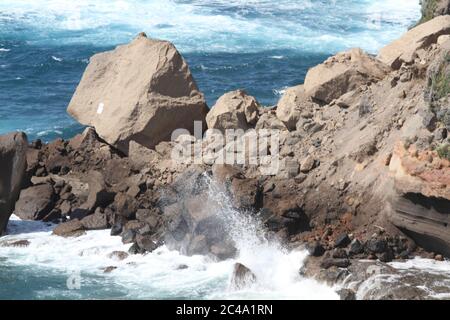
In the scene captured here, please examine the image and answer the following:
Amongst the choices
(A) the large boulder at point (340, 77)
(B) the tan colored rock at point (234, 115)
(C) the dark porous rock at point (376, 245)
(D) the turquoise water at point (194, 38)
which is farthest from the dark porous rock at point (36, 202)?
(C) the dark porous rock at point (376, 245)

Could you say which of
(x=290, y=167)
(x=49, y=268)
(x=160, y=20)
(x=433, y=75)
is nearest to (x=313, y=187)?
(x=290, y=167)

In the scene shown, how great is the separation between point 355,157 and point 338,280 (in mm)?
3943

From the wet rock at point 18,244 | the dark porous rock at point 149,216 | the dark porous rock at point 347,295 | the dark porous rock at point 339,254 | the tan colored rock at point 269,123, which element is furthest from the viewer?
the tan colored rock at point 269,123

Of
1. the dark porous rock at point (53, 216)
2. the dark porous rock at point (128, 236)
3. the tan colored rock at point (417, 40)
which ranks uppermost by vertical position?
the tan colored rock at point (417, 40)

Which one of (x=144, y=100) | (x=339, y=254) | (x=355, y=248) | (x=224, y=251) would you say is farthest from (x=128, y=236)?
(x=355, y=248)

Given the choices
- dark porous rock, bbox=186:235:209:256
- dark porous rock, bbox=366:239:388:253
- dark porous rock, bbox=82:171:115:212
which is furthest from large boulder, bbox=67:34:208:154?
dark porous rock, bbox=366:239:388:253

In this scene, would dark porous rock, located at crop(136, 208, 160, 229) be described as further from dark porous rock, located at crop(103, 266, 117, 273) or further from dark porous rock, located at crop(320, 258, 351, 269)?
dark porous rock, located at crop(320, 258, 351, 269)

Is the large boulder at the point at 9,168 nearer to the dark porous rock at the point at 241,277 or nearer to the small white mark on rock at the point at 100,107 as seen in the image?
the small white mark on rock at the point at 100,107

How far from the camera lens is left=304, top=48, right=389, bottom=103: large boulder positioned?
2534 cm

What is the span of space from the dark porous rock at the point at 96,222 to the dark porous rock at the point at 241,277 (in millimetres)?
4808

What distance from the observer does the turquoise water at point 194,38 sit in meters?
38.9

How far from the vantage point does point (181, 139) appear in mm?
26203

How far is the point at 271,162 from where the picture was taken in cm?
2431

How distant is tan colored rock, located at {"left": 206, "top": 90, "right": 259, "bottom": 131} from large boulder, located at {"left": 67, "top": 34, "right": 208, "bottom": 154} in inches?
39.1
